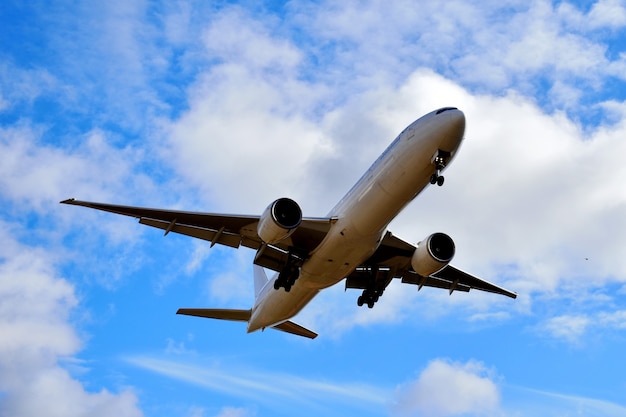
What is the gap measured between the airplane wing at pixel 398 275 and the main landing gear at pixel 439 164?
570cm

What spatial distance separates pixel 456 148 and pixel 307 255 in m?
7.14

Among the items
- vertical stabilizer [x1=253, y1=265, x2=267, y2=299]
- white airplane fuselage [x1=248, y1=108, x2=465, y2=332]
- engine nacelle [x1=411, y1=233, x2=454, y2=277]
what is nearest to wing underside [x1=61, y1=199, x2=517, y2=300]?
white airplane fuselage [x1=248, y1=108, x2=465, y2=332]

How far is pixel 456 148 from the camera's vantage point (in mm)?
24469

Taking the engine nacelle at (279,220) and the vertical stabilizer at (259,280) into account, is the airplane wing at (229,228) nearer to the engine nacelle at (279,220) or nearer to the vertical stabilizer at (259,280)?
the engine nacelle at (279,220)

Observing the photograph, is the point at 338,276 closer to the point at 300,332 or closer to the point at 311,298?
the point at 311,298

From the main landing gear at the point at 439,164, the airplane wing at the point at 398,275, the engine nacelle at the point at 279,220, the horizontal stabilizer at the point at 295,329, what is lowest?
the engine nacelle at the point at 279,220

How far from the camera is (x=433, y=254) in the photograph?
2891cm

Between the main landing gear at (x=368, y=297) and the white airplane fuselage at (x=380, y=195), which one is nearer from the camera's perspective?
the white airplane fuselage at (x=380, y=195)

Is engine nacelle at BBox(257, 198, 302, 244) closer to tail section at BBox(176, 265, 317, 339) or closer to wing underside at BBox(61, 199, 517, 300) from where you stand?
wing underside at BBox(61, 199, 517, 300)

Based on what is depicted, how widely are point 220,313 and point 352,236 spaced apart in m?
11.0

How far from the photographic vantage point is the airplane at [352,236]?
24.6 metres

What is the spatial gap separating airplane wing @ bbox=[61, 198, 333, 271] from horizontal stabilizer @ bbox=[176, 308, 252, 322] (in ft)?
15.2

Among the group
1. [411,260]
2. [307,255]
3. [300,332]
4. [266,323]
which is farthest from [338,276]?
[300,332]

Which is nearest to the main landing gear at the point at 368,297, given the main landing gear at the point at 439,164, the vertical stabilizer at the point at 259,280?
the vertical stabilizer at the point at 259,280
